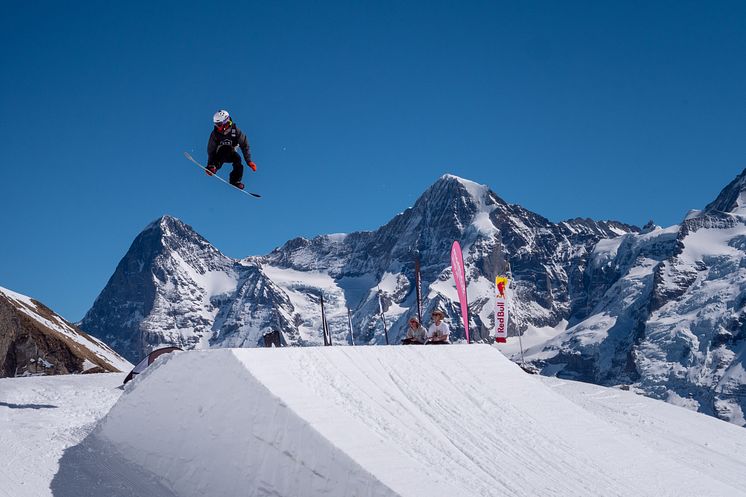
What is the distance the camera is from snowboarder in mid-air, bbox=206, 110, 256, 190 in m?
18.8

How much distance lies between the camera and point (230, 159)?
19.9 m

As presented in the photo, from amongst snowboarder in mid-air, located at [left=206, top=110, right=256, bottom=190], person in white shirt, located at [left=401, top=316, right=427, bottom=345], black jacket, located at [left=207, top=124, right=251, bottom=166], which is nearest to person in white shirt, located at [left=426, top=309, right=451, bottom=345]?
person in white shirt, located at [left=401, top=316, right=427, bottom=345]

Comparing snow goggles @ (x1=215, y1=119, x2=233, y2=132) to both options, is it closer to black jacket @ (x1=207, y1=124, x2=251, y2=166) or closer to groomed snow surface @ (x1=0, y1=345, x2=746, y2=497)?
black jacket @ (x1=207, y1=124, x2=251, y2=166)

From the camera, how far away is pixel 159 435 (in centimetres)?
1271

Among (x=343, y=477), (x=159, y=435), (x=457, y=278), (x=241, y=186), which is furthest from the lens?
(x=457, y=278)

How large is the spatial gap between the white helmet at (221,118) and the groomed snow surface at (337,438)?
271 inches

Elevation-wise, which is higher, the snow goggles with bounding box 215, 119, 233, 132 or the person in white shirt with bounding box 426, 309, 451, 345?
the snow goggles with bounding box 215, 119, 233, 132

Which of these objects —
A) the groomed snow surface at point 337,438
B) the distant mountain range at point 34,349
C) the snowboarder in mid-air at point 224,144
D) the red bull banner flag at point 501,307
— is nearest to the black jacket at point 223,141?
the snowboarder in mid-air at point 224,144

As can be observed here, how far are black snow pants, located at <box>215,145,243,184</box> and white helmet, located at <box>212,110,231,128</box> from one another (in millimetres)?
732

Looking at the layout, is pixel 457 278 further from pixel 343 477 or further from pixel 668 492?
pixel 343 477

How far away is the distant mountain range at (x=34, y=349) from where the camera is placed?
115 feet

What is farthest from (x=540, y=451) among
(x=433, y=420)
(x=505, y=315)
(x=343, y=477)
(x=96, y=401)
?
(x=505, y=315)

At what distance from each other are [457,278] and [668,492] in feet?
56.0

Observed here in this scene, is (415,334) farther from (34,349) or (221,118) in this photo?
(34,349)
